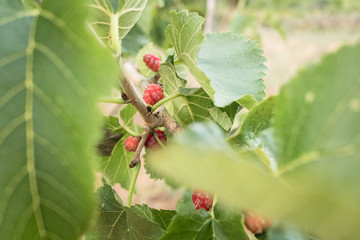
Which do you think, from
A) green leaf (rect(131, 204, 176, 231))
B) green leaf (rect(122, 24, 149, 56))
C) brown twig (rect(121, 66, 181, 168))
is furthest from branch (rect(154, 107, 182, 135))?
green leaf (rect(122, 24, 149, 56))

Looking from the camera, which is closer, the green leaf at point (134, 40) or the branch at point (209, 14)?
the green leaf at point (134, 40)

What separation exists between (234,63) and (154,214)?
23 cm

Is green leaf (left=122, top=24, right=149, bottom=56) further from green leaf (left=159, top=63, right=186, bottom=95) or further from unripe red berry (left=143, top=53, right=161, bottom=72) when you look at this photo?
green leaf (left=159, top=63, right=186, bottom=95)

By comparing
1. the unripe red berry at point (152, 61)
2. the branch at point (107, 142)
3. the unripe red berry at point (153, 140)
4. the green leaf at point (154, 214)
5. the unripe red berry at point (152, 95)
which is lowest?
the green leaf at point (154, 214)

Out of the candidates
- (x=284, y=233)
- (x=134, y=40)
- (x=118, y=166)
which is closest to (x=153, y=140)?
(x=118, y=166)

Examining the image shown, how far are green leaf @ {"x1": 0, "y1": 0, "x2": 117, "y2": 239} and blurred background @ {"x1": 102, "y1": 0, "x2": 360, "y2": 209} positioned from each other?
160mm

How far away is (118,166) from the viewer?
1.89 feet

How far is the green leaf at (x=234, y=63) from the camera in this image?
0.45 metres

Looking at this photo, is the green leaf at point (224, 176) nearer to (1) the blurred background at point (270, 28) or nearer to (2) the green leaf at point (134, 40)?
(1) the blurred background at point (270, 28)

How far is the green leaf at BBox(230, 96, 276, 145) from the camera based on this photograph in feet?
1.11

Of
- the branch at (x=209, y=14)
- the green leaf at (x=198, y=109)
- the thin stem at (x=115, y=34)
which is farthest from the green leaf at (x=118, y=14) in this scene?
the branch at (x=209, y=14)

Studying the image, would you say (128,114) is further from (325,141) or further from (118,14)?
(325,141)

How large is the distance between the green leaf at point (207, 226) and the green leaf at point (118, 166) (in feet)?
0.75

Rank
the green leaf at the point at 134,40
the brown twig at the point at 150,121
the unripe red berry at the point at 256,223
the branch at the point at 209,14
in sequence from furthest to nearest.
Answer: the branch at the point at 209,14 < the green leaf at the point at 134,40 < the brown twig at the point at 150,121 < the unripe red berry at the point at 256,223
